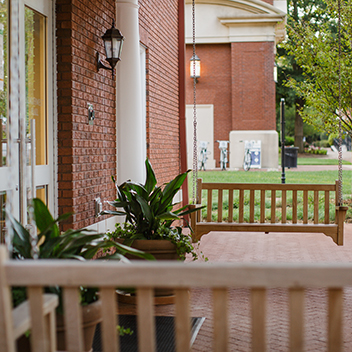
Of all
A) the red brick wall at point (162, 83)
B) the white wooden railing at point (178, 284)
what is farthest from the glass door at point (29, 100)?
the red brick wall at point (162, 83)

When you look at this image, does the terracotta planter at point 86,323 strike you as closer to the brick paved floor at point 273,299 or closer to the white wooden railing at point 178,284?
the white wooden railing at point 178,284

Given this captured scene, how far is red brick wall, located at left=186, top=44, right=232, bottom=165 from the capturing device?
21422mm

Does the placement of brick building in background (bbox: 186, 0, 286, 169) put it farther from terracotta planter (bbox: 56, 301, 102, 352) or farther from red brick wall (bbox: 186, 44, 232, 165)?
terracotta planter (bbox: 56, 301, 102, 352)

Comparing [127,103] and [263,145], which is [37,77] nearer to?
[127,103]

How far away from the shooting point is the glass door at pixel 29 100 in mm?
4066

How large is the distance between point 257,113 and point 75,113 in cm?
1644

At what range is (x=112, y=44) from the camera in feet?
18.2

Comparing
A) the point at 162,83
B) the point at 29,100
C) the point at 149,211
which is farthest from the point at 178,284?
the point at 162,83

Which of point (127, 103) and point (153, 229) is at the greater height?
point (127, 103)

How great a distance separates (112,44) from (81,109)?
86 centimetres

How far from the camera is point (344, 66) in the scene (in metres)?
10.8

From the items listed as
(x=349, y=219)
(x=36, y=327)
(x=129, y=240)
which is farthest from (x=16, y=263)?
(x=349, y=219)

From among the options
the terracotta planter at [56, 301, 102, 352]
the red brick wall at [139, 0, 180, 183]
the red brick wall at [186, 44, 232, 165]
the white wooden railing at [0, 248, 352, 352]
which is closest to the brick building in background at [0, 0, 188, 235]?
A: the terracotta planter at [56, 301, 102, 352]

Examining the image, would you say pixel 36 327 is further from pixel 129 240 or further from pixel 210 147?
pixel 210 147
